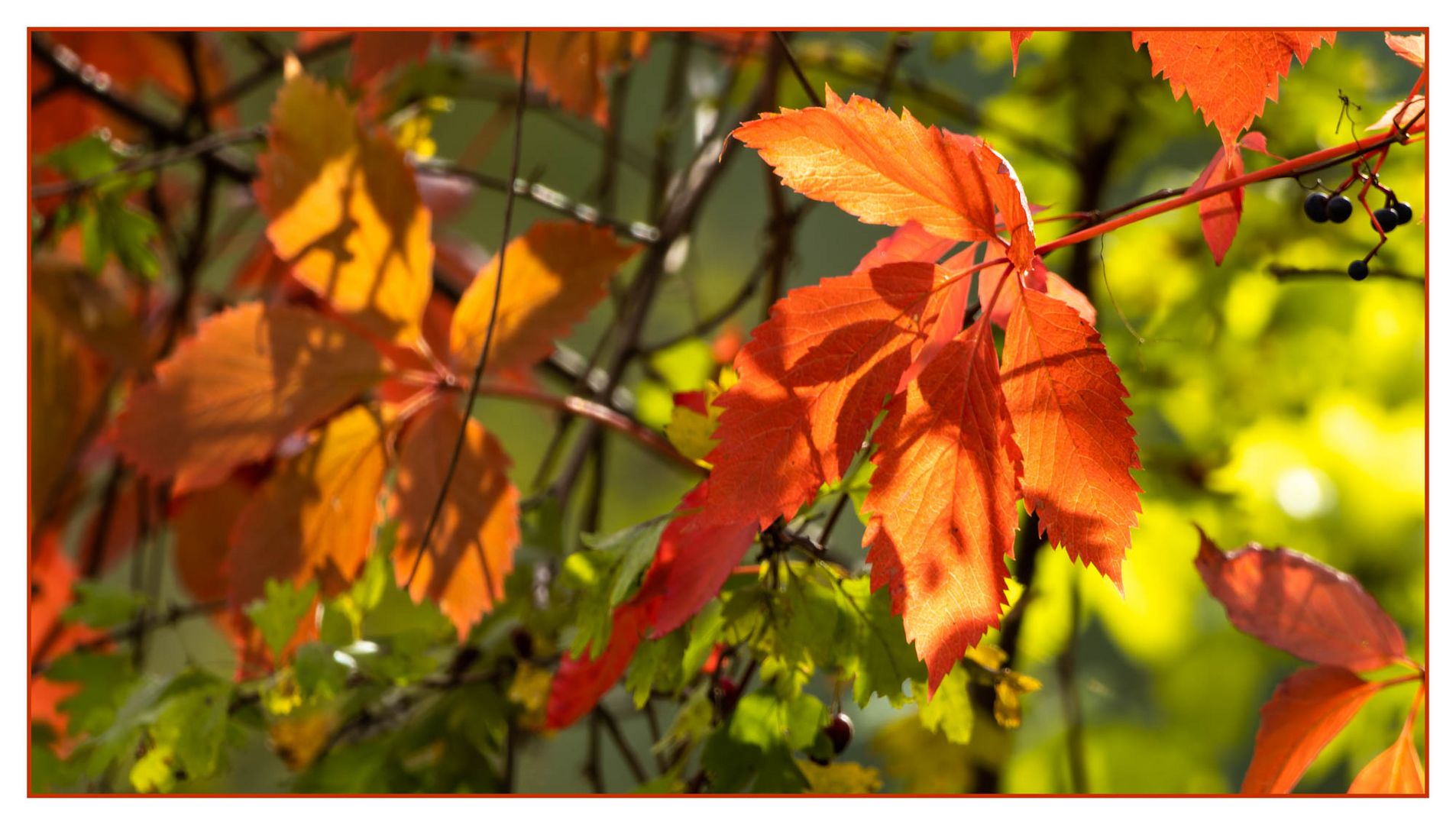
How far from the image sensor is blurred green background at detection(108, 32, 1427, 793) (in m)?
1.00

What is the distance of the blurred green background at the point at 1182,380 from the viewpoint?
1.00 m

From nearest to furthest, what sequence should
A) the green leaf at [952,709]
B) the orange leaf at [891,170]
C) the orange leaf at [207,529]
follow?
the orange leaf at [891,170] → the green leaf at [952,709] → the orange leaf at [207,529]

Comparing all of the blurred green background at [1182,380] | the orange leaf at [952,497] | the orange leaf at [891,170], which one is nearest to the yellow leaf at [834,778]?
the orange leaf at [952,497]

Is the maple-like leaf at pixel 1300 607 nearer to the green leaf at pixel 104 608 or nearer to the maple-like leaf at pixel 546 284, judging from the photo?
the maple-like leaf at pixel 546 284

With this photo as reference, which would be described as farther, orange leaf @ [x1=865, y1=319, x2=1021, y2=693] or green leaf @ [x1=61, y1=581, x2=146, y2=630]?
green leaf @ [x1=61, y1=581, x2=146, y2=630]

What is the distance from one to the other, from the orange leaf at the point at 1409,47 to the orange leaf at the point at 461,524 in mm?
469

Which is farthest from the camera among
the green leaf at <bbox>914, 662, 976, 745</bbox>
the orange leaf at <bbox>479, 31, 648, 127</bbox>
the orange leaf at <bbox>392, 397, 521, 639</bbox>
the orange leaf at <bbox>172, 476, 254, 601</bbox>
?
the orange leaf at <bbox>172, 476, 254, 601</bbox>

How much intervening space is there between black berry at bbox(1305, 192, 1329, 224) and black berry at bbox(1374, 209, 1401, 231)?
0.06 feet

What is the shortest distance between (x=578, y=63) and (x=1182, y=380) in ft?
1.91

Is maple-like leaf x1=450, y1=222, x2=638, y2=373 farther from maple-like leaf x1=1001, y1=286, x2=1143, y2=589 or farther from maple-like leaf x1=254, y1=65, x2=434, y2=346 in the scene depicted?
maple-like leaf x1=1001, y1=286, x2=1143, y2=589

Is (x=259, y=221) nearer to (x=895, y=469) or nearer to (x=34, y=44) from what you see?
(x=34, y=44)

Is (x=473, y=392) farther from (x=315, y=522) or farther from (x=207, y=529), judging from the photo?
(x=207, y=529)

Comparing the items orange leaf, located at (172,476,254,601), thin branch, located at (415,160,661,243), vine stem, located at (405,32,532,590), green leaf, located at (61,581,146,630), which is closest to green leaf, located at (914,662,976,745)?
vine stem, located at (405,32,532,590)

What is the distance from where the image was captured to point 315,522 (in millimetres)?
680
